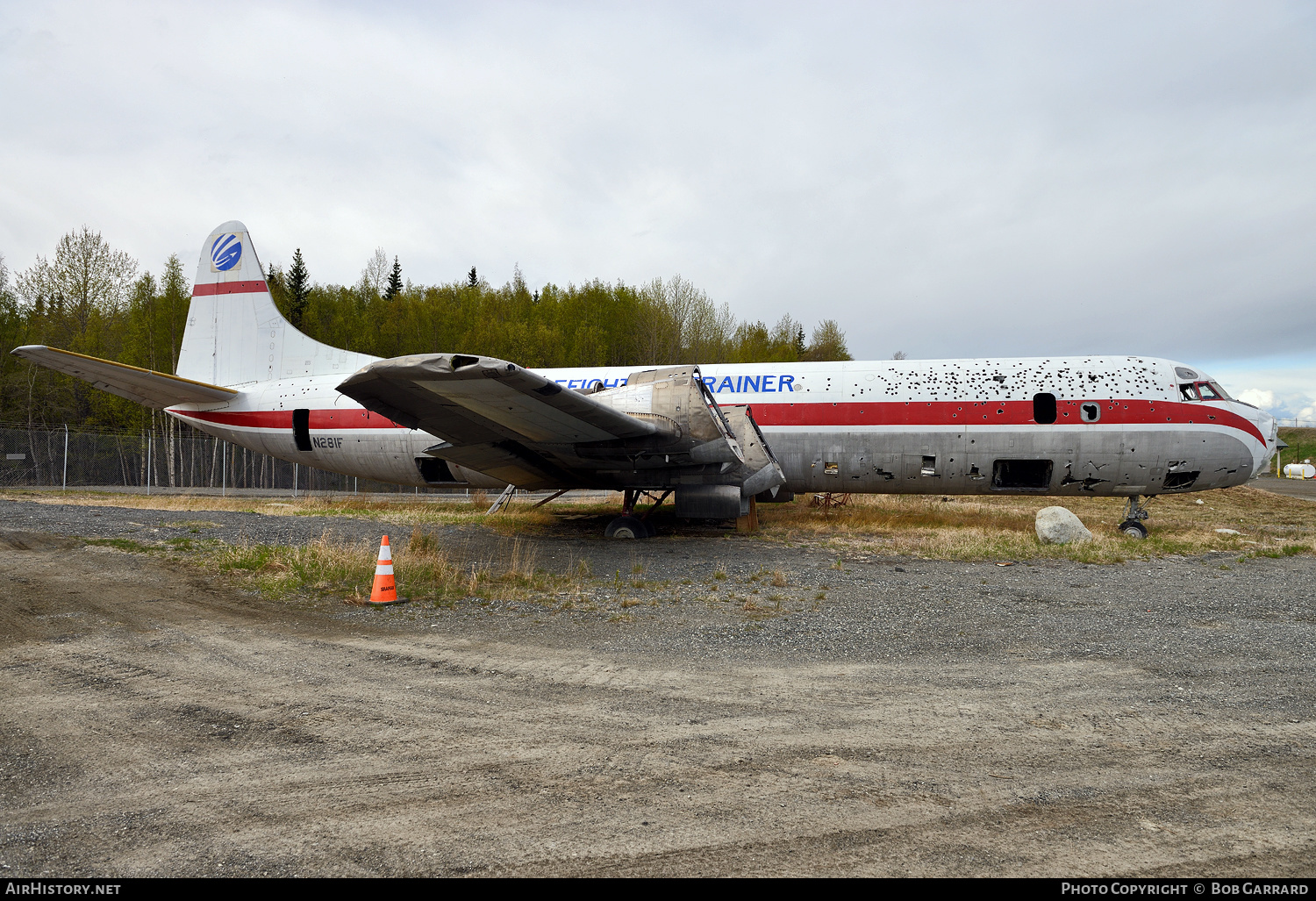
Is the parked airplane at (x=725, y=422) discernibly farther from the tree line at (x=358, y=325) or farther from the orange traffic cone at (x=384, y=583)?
the tree line at (x=358, y=325)

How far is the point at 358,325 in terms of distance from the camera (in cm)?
3675

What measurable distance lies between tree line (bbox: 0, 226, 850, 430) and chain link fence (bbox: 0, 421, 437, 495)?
94.1 inches

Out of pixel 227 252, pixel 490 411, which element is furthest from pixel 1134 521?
pixel 227 252

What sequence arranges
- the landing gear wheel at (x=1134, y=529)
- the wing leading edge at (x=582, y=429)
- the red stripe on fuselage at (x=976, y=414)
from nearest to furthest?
1. the wing leading edge at (x=582, y=429)
2. the red stripe on fuselage at (x=976, y=414)
3. the landing gear wheel at (x=1134, y=529)

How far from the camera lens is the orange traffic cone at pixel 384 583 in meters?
6.92

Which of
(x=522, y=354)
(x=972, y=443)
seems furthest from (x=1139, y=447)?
(x=522, y=354)

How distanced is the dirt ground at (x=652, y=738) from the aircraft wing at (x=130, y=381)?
5.01m

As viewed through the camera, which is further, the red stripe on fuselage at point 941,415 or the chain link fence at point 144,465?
the chain link fence at point 144,465

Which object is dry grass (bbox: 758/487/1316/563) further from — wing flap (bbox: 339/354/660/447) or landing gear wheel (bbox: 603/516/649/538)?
wing flap (bbox: 339/354/660/447)

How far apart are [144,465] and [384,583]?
28057 mm

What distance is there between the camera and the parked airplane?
34.3ft

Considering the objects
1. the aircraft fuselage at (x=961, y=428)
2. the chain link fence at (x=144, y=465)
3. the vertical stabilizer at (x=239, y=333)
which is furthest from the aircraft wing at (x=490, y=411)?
the chain link fence at (x=144, y=465)

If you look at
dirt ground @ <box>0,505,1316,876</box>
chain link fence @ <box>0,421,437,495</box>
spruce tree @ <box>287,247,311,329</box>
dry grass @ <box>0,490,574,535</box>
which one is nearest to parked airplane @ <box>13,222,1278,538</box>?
dry grass @ <box>0,490,574,535</box>

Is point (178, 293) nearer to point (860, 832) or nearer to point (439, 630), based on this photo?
point (439, 630)
